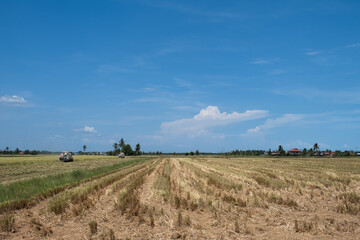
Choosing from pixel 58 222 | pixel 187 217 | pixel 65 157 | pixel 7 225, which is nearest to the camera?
pixel 7 225

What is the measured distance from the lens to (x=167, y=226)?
7.52 m

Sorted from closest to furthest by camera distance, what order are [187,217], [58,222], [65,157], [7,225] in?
[7,225] < [58,222] < [187,217] < [65,157]

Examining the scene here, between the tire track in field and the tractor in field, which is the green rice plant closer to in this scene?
the tire track in field

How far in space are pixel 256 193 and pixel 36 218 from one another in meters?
9.06

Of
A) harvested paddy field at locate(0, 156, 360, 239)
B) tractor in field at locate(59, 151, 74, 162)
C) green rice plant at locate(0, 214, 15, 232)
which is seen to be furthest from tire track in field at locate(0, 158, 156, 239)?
tractor in field at locate(59, 151, 74, 162)

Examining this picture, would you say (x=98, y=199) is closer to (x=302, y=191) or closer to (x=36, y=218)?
(x=36, y=218)

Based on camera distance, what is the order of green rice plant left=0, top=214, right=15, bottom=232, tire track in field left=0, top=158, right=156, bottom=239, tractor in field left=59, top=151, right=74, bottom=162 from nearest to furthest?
tire track in field left=0, top=158, right=156, bottom=239, green rice plant left=0, top=214, right=15, bottom=232, tractor in field left=59, top=151, right=74, bottom=162

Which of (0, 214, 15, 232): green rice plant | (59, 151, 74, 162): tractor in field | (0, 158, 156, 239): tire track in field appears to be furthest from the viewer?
(59, 151, 74, 162): tractor in field

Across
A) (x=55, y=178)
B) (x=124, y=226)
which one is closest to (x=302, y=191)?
(x=124, y=226)

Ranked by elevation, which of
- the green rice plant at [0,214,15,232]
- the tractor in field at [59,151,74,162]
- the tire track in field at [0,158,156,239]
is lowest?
the tire track in field at [0,158,156,239]

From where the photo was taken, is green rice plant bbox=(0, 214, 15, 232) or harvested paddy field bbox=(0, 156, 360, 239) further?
green rice plant bbox=(0, 214, 15, 232)

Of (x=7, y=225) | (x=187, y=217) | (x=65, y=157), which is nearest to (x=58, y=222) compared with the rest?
(x=7, y=225)

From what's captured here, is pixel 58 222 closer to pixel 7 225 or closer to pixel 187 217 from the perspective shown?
pixel 7 225

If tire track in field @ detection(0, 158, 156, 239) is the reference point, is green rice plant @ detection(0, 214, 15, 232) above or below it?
above
